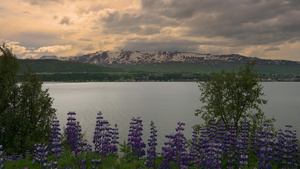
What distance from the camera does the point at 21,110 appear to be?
89.2 feet

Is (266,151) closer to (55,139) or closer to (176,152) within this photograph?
(176,152)

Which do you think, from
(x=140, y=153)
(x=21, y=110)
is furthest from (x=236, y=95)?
(x=21, y=110)

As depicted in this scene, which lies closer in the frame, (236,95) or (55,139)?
(55,139)

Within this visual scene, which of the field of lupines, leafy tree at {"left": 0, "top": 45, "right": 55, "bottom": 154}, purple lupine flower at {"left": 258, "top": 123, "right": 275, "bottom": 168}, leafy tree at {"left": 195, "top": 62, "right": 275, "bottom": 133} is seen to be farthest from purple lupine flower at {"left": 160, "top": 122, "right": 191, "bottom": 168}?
leafy tree at {"left": 195, "top": 62, "right": 275, "bottom": 133}

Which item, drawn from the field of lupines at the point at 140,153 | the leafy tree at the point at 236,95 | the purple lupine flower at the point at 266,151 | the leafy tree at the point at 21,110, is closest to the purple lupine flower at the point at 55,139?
the field of lupines at the point at 140,153

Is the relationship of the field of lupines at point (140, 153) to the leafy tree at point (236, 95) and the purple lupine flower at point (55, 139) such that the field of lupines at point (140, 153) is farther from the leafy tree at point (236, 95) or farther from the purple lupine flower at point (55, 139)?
the leafy tree at point (236, 95)

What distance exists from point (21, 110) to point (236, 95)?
30.8 m

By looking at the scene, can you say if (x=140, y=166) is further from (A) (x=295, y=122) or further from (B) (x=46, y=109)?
(A) (x=295, y=122)

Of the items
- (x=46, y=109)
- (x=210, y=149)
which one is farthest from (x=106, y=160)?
(x=46, y=109)

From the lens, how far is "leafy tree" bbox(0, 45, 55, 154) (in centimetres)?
2517

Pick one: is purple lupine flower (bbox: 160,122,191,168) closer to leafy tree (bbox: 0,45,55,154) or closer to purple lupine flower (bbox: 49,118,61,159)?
purple lupine flower (bbox: 49,118,61,159)

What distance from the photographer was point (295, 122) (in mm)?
81312

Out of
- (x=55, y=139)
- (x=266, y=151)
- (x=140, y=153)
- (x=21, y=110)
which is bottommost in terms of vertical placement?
(x=140, y=153)

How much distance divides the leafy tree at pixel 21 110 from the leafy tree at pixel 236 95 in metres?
22.1
